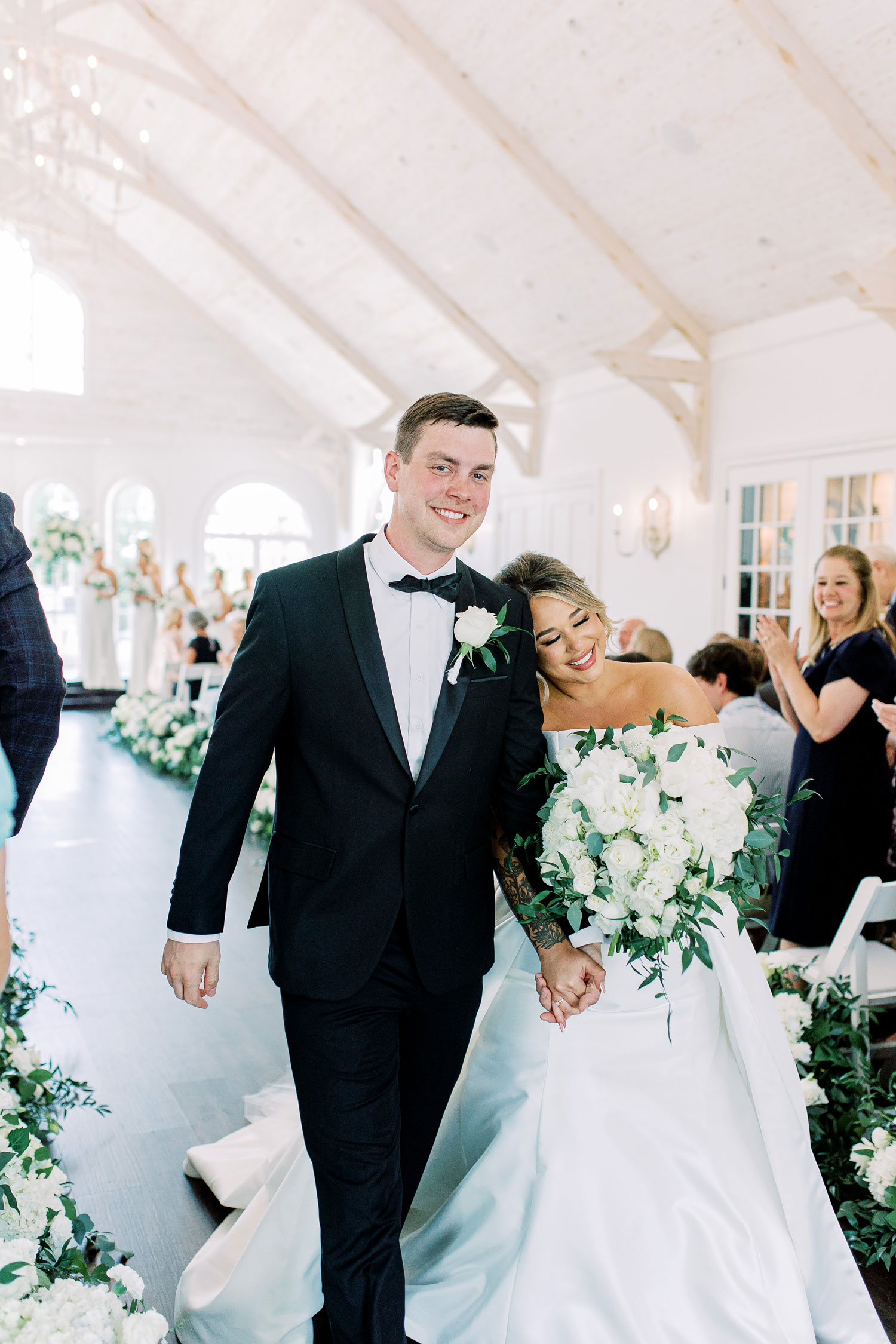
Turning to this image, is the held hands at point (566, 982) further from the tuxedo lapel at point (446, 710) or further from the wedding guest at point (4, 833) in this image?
the wedding guest at point (4, 833)

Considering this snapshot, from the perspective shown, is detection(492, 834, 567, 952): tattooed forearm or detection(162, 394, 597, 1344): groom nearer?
detection(162, 394, 597, 1344): groom

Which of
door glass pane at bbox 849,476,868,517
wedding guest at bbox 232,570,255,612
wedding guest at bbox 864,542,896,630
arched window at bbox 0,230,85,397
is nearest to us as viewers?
wedding guest at bbox 864,542,896,630

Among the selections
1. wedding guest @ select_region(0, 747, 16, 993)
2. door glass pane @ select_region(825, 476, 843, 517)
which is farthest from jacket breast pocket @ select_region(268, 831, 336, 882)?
door glass pane @ select_region(825, 476, 843, 517)

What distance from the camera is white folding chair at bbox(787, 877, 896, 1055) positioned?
305 centimetres

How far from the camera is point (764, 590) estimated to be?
330 inches

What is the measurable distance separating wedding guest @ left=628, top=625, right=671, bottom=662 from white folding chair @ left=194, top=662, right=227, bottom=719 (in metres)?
5.18

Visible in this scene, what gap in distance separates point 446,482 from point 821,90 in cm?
501

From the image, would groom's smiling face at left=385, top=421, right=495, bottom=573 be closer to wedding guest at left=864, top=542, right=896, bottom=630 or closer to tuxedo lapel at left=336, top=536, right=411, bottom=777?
tuxedo lapel at left=336, top=536, right=411, bottom=777

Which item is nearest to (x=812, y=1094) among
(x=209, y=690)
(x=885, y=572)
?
(x=885, y=572)

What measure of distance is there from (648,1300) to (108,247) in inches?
600

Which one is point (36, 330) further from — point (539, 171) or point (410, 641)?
point (410, 641)

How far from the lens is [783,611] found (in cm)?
818

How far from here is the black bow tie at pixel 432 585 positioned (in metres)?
2.05

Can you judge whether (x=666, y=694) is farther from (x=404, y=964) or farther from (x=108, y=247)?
(x=108, y=247)
